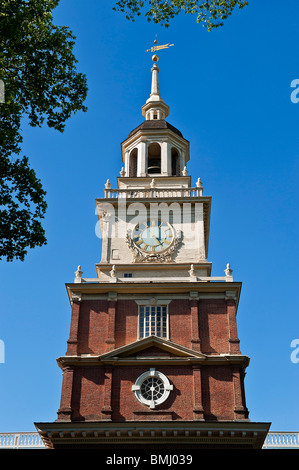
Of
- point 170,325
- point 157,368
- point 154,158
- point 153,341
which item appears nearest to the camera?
point 157,368

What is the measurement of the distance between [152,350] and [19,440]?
9671mm

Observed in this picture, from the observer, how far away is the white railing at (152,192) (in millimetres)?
34938

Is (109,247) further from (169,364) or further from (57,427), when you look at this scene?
(57,427)

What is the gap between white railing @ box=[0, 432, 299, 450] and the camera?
3034cm

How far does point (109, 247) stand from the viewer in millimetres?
33188

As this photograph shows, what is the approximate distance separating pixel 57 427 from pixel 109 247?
11.0 metres

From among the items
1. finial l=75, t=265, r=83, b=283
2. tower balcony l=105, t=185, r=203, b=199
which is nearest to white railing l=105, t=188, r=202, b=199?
tower balcony l=105, t=185, r=203, b=199

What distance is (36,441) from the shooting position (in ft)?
102

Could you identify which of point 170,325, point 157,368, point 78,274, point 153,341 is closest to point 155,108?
point 78,274

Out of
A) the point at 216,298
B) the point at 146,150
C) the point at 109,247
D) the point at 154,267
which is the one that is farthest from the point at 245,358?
the point at 146,150

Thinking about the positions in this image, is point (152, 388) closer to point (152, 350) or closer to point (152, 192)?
point (152, 350)

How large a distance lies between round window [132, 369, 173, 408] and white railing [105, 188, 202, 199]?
11596 millimetres

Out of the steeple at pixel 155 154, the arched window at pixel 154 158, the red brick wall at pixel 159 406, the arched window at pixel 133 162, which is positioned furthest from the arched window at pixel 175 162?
the red brick wall at pixel 159 406

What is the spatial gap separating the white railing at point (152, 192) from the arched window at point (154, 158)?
4.25 m
